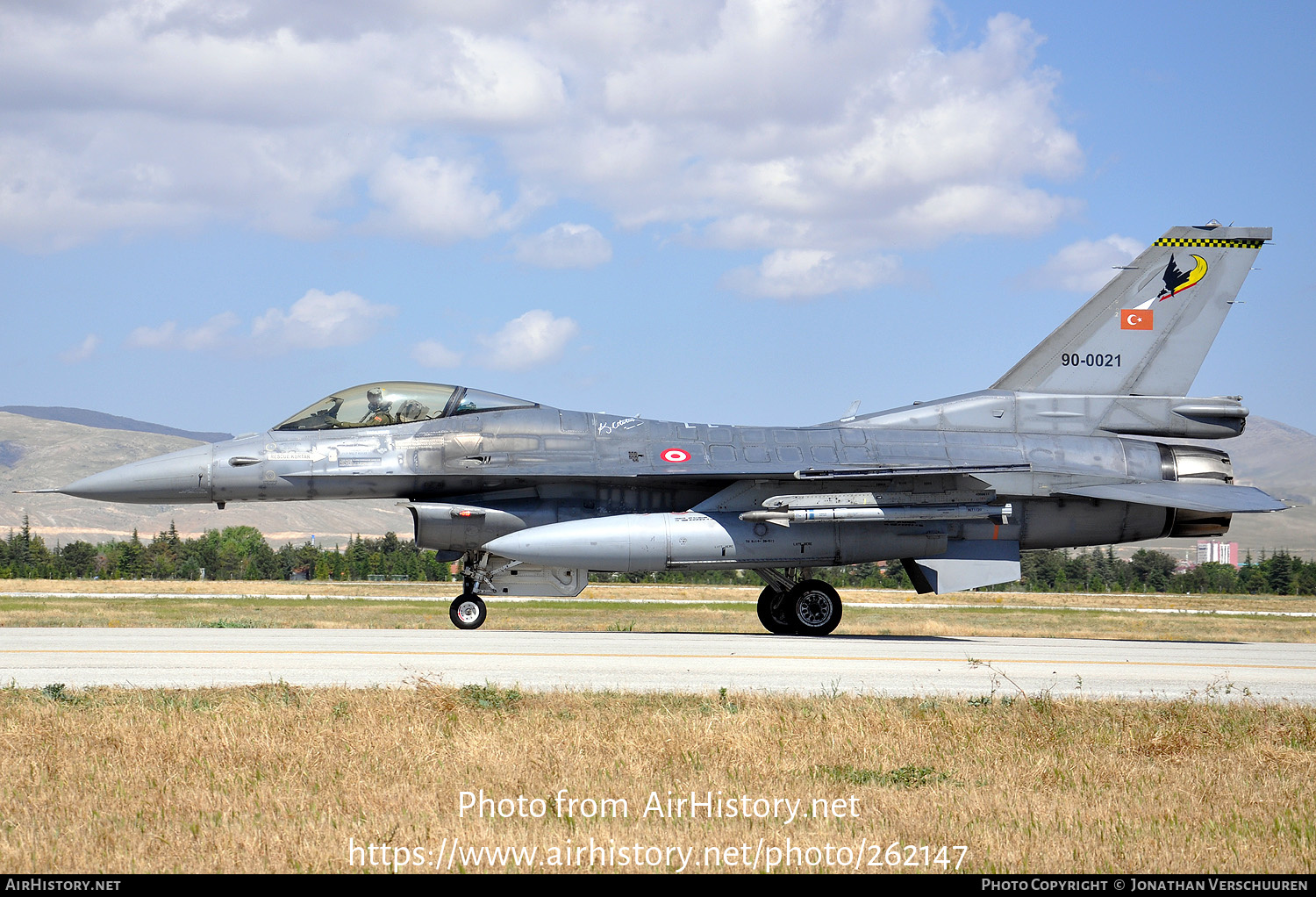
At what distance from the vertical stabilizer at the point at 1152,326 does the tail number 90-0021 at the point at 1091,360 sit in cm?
1

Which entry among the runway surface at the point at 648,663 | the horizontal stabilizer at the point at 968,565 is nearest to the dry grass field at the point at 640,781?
the runway surface at the point at 648,663

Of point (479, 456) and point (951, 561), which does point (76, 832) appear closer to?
point (479, 456)

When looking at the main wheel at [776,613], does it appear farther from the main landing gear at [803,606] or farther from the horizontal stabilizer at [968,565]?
the horizontal stabilizer at [968,565]

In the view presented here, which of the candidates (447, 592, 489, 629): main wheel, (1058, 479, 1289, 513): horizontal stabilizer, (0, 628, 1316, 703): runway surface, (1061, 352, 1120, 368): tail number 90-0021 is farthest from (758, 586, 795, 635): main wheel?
(1061, 352, 1120, 368): tail number 90-0021

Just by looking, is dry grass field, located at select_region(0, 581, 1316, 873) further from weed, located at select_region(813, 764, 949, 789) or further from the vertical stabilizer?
the vertical stabilizer

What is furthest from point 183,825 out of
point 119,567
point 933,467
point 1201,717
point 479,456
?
point 119,567

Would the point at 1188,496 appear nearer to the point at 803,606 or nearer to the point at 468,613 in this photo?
the point at 803,606

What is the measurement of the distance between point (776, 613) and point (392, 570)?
60151mm

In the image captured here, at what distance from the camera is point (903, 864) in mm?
5312

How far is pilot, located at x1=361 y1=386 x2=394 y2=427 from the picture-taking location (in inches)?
656

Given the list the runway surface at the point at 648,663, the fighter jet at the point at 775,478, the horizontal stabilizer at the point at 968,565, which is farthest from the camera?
the horizontal stabilizer at the point at 968,565

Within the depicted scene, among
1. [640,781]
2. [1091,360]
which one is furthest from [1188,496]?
[640,781]

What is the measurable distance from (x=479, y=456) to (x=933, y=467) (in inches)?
256

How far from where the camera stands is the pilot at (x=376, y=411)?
54.6 feet
